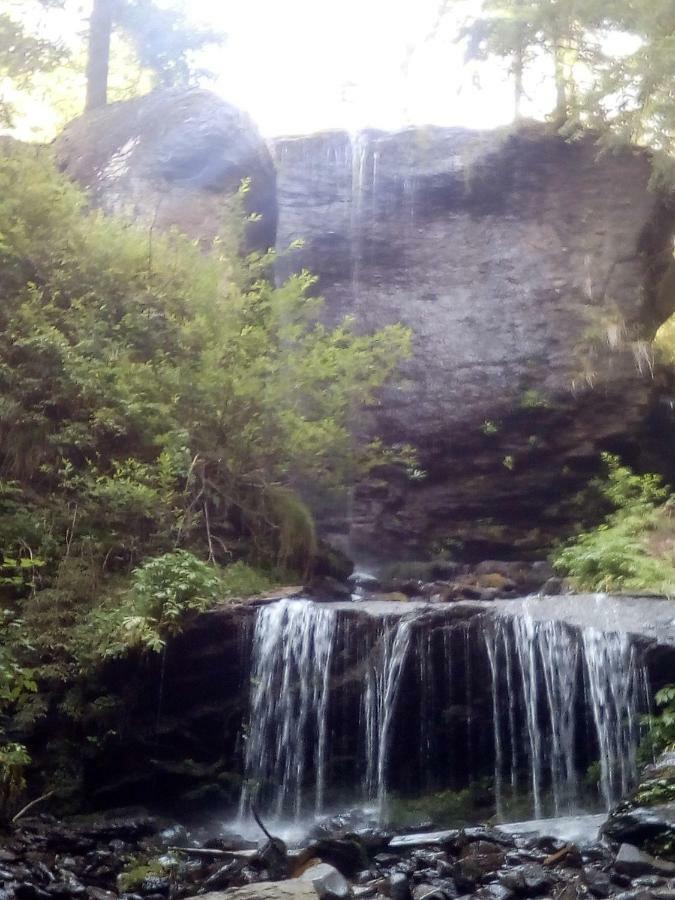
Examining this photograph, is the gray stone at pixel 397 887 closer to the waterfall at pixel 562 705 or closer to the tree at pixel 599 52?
the waterfall at pixel 562 705

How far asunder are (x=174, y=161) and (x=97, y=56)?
3.75 meters

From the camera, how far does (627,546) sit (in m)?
9.82

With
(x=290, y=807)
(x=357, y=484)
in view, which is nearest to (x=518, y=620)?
(x=290, y=807)

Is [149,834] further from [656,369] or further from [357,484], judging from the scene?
[656,369]

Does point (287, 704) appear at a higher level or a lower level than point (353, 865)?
higher

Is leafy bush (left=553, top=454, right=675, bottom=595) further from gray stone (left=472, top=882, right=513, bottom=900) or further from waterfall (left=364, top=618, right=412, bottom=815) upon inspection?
gray stone (left=472, top=882, right=513, bottom=900)

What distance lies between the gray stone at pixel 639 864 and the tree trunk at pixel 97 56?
590 inches

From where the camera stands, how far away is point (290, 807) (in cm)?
785

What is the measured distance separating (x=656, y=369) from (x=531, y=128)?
5.31m

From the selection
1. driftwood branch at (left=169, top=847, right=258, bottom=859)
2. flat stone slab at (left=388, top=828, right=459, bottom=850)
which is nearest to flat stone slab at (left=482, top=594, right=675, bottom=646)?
flat stone slab at (left=388, top=828, right=459, bottom=850)

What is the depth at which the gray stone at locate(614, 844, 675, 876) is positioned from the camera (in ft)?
17.0

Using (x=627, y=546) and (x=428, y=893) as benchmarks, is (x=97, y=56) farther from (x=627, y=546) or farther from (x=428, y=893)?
(x=428, y=893)

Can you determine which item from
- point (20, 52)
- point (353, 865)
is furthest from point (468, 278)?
point (353, 865)

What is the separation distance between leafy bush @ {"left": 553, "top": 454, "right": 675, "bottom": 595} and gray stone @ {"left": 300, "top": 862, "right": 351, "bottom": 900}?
478 centimetres
